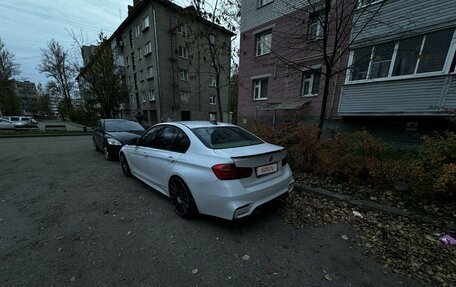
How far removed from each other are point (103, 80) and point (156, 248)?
22.3 metres

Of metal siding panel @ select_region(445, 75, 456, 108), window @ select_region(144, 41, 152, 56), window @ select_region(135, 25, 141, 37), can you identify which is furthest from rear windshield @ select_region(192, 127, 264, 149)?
window @ select_region(135, 25, 141, 37)

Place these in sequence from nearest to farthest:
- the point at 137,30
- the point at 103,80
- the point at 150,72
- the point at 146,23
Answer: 1. the point at 103,80
2. the point at 146,23
3. the point at 150,72
4. the point at 137,30

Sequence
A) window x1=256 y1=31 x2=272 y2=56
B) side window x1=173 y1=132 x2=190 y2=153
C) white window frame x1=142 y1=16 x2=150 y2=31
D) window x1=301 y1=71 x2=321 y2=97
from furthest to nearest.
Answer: white window frame x1=142 y1=16 x2=150 y2=31 < window x1=256 y1=31 x2=272 y2=56 < window x1=301 y1=71 x2=321 y2=97 < side window x1=173 y1=132 x2=190 y2=153

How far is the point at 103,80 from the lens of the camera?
19.1 metres

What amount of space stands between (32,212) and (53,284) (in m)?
2.15

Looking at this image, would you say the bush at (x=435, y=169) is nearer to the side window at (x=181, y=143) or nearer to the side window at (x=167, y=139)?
the side window at (x=181, y=143)

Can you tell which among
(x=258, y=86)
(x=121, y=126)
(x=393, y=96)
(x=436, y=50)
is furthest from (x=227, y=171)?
(x=258, y=86)

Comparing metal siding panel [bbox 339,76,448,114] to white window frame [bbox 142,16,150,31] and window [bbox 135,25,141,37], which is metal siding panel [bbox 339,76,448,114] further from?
window [bbox 135,25,141,37]

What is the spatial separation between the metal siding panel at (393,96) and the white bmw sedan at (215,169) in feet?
22.4

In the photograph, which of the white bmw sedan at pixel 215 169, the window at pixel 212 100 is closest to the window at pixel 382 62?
the white bmw sedan at pixel 215 169

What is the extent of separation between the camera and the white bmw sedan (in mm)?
2389

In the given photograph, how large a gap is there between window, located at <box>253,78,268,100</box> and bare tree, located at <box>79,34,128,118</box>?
52.3 feet

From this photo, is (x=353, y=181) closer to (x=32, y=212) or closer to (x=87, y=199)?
(x=87, y=199)

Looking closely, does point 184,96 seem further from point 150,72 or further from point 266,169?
point 266,169
